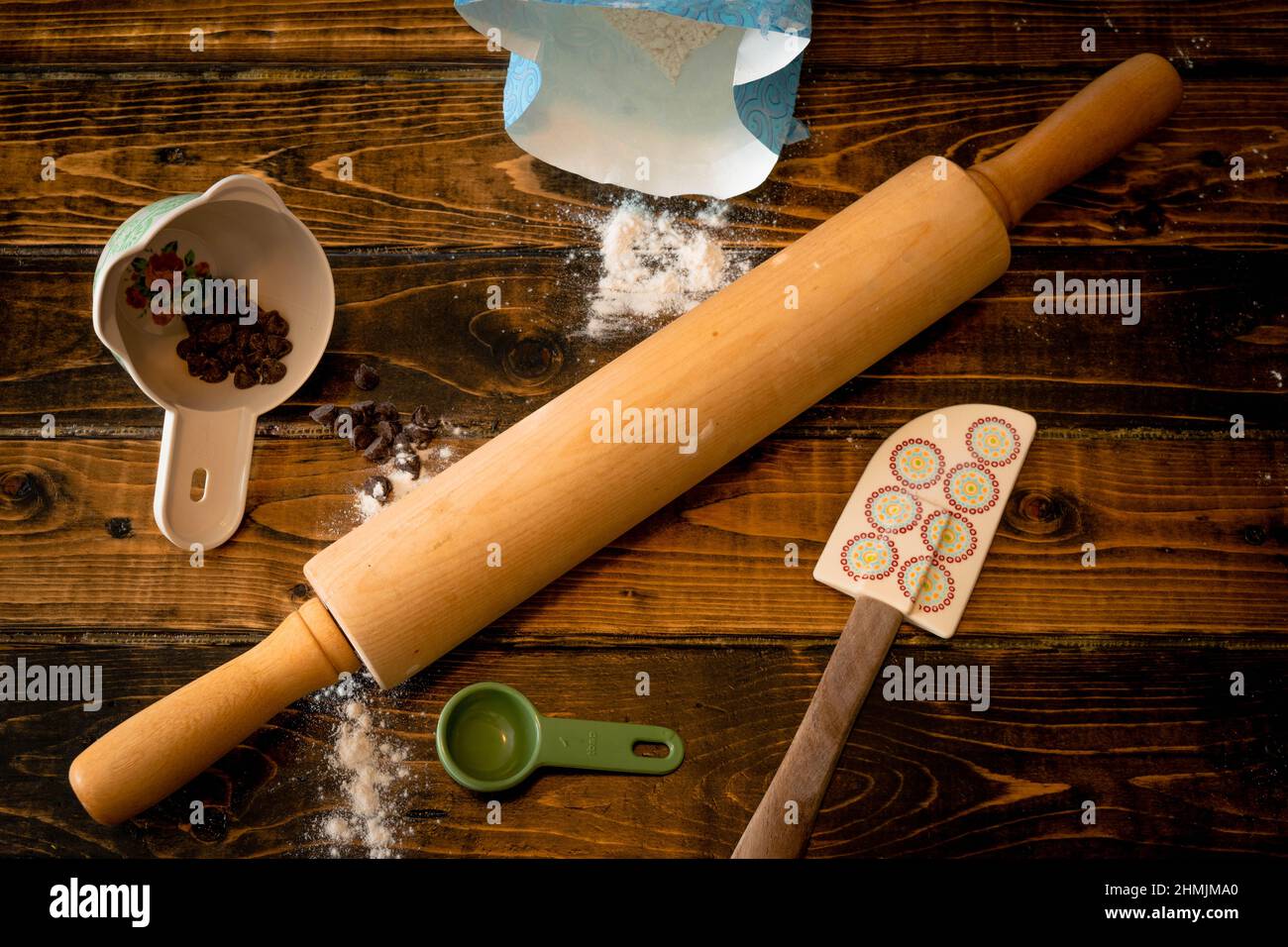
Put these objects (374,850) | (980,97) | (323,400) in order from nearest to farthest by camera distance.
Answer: (374,850) < (323,400) < (980,97)

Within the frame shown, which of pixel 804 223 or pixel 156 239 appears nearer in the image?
pixel 156 239

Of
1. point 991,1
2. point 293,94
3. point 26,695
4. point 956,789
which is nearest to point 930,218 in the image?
point 991,1

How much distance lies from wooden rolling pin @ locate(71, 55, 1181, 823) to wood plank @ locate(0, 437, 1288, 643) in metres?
0.08

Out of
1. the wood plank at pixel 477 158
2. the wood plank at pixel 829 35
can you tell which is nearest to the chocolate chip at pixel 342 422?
the wood plank at pixel 477 158

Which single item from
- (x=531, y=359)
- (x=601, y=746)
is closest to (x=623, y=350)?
(x=531, y=359)

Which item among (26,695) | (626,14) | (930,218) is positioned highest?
(626,14)

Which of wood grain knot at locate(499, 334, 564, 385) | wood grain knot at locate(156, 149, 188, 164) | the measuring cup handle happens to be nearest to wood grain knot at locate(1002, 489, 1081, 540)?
wood grain knot at locate(499, 334, 564, 385)

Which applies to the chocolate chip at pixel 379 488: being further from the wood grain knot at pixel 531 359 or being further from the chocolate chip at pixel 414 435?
the wood grain knot at pixel 531 359

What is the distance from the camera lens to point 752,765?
3.75 ft

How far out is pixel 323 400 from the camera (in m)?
1.26

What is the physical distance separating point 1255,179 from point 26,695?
1.66 metres

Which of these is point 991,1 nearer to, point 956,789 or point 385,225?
point 385,225

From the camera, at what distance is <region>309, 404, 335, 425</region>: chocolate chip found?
48.8 inches

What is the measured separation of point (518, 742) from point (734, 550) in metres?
0.33
